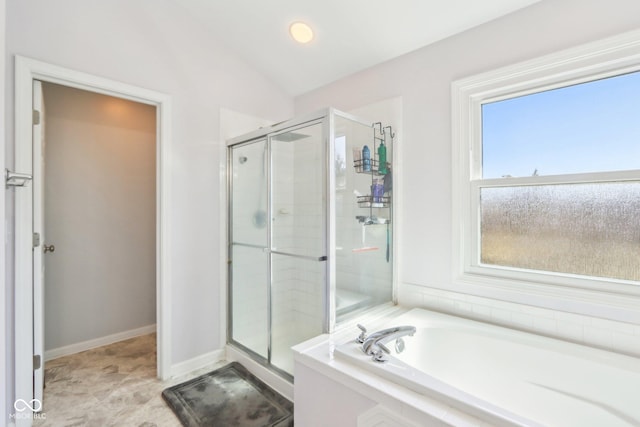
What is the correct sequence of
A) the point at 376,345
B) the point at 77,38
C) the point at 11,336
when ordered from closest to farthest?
1. the point at 376,345
2. the point at 11,336
3. the point at 77,38

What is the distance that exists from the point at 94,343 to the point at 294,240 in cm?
211

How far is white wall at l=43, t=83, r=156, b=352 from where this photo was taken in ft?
8.57

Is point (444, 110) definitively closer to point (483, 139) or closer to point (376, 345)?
point (483, 139)

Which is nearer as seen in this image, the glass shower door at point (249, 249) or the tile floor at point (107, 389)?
the tile floor at point (107, 389)

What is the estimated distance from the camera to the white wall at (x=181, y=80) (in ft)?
6.14

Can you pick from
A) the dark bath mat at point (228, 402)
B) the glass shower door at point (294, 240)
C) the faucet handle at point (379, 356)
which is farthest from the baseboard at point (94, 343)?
the faucet handle at point (379, 356)

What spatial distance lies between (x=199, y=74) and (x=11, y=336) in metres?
2.05

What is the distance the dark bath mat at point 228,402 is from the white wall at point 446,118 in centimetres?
113

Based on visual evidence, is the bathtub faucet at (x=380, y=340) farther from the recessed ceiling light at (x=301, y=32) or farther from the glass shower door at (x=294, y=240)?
the recessed ceiling light at (x=301, y=32)

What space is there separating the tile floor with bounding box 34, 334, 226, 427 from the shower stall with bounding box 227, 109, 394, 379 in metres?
0.63

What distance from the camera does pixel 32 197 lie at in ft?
5.88

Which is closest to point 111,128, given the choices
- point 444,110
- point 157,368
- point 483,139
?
point 157,368

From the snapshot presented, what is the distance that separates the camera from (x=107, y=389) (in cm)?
213

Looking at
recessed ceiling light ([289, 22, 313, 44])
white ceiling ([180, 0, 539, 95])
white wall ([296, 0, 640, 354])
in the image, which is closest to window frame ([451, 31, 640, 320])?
white wall ([296, 0, 640, 354])
